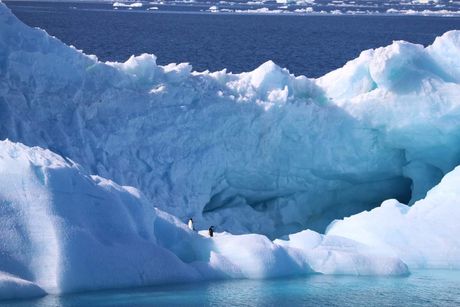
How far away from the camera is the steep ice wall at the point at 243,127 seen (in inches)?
816

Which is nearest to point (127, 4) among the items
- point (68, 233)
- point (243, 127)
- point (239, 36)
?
point (239, 36)

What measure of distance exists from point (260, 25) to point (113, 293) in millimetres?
75219

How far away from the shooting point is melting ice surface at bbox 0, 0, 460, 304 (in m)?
16.1

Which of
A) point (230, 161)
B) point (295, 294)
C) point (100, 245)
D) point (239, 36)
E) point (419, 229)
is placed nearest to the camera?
point (100, 245)

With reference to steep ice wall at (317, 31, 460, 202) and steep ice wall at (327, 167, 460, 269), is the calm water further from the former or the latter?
steep ice wall at (317, 31, 460, 202)

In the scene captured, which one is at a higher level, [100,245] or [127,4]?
[127,4]

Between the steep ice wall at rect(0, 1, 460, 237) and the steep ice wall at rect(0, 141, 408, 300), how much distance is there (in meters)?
3.82

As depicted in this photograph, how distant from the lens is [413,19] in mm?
102625

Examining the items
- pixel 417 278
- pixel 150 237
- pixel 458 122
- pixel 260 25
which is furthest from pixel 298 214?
pixel 260 25

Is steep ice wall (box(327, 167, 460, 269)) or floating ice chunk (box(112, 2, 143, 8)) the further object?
floating ice chunk (box(112, 2, 143, 8))

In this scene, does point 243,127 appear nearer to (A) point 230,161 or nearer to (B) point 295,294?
(A) point 230,161

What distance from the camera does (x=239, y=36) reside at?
7219cm

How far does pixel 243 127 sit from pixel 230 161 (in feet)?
2.66

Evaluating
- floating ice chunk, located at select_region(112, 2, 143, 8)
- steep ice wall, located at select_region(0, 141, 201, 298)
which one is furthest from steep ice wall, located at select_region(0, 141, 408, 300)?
floating ice chunk, located at select_region(112, 2, 143, 8)
